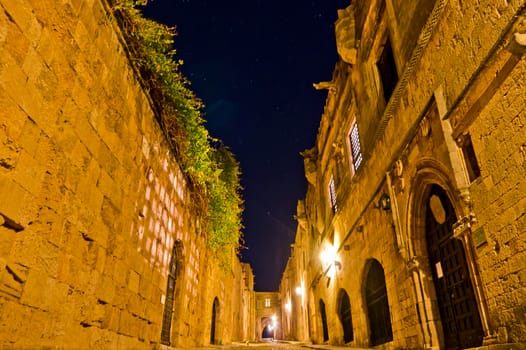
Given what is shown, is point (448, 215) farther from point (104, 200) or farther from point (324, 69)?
point (324, 69)

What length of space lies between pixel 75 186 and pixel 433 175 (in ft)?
16.8

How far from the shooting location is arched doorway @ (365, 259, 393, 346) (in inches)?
322

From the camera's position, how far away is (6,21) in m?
2.60

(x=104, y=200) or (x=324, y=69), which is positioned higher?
(x=324, y=69)

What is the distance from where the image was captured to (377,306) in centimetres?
877

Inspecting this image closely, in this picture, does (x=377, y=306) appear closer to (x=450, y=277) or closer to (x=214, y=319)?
(x=450, y=277)

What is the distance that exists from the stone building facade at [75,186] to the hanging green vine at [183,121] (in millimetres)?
349

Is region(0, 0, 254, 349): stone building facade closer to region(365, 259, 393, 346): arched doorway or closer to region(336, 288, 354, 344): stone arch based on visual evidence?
region(365, 259, 393, 346): arched doorway

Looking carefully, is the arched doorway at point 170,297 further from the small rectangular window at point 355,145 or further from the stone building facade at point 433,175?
the small rectangular window at point 355,145

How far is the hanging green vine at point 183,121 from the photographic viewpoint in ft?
16.8

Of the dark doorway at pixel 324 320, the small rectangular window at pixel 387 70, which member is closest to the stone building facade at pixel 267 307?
the dark doorway at pixel 324 320

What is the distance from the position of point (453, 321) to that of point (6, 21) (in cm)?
675

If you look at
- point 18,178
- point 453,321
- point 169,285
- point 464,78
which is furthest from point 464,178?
point 169,285

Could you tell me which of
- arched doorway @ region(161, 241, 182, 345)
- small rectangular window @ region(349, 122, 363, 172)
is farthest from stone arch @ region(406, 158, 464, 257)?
arched doorway @ region(161, 241, 182, 345)
